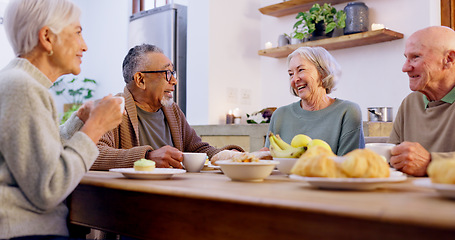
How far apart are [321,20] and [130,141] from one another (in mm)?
2580

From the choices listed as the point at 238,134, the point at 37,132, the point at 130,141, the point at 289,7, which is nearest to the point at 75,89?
the point at 238,134

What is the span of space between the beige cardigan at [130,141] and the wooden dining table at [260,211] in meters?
0.40

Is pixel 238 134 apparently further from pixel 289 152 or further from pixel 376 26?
pixel 289 152

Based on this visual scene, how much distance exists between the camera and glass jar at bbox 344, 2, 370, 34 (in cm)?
378

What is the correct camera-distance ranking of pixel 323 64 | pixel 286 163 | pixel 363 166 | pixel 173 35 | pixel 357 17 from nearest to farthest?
pixel 363 166 < pixel 286 163 < pixel 323 64 < pixel 357 17 < pixel 173 35

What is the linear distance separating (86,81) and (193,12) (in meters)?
2.23

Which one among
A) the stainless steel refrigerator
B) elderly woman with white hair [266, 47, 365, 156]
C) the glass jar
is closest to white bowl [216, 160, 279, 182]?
elderly woman with white hair [266, 47, 365, 156]

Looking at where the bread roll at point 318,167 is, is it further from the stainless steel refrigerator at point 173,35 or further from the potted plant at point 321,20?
the stainless steel refrigerator at point 173,35

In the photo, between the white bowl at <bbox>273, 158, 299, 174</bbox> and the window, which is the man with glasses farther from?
the window

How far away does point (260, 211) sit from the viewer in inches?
33.7

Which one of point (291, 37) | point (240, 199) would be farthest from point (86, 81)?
point (240, 199)

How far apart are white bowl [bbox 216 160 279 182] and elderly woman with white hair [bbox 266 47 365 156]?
1.04 m

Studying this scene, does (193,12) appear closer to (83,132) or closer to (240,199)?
(83,132)

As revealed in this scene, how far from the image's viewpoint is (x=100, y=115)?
120 cm
